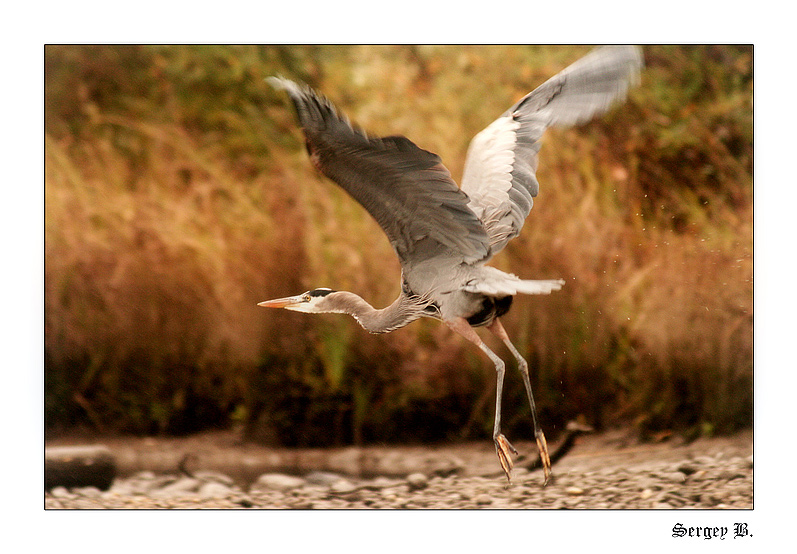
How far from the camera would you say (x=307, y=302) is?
207 cm

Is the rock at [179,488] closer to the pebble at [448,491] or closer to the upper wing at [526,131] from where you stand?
the pebble at [448,491]

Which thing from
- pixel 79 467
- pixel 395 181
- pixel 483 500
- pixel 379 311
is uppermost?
pixel 395 181

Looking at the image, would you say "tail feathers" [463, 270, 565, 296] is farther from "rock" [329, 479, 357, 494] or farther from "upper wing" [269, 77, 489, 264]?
"rock" [329, 479, 357, 494]

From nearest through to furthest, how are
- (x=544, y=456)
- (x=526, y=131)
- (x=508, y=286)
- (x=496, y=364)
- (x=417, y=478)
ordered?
(x=508, y=286) → (x=496, y=364) → (x=526, y=131) → (x=544, y=456) → (x=417, y=478)

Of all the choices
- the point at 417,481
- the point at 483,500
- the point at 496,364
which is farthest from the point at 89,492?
the point at 496,364

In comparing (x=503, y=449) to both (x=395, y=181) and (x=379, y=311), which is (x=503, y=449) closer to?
(x=379, y=311)

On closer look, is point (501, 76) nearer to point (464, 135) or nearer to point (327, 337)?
point (464, 135)

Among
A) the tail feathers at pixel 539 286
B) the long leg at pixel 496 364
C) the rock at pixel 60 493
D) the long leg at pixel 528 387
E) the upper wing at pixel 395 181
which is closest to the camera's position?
the upper wing at pixel 395 181

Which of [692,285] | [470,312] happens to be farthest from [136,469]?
A: [692,285]

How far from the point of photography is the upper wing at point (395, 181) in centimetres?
144

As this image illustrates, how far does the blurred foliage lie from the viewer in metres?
2.22

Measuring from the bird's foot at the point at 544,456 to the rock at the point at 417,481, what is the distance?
1.28ft

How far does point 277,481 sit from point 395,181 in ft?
3.89

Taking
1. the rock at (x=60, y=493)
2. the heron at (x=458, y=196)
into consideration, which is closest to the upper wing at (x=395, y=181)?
the heron at (x=458, y=196)
